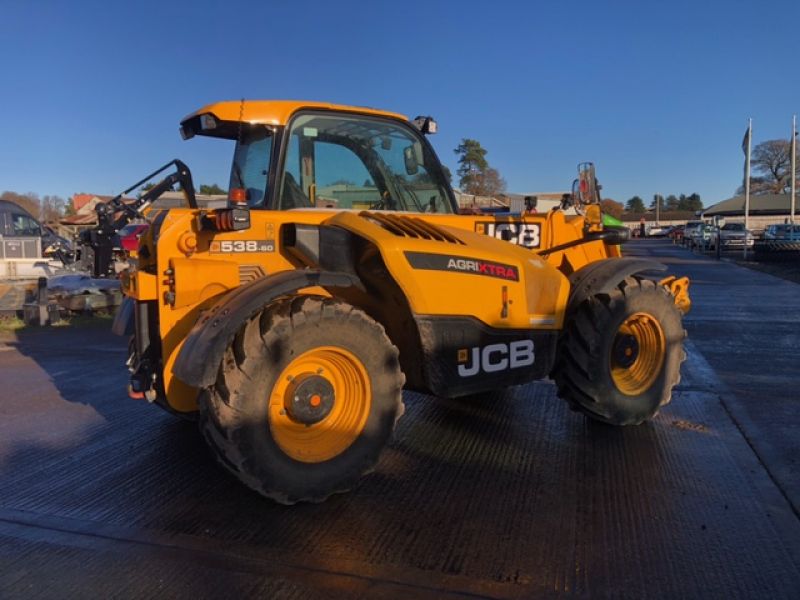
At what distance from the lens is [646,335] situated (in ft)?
16.2

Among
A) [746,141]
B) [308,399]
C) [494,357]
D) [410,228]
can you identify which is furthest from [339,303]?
[746,141]

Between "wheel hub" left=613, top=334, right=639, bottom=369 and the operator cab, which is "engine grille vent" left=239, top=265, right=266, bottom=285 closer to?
the operator cab

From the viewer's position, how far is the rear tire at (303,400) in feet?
10.3

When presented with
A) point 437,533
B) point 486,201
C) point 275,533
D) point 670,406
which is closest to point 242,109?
Result: point 275,533

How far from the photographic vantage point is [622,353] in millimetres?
4730

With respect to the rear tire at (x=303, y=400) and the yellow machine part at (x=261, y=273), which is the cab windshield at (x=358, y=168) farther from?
the rear tire at (x=303, y=400)

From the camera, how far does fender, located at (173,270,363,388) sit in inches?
120

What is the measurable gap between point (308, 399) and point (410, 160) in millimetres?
1944

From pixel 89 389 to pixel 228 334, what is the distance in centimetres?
376

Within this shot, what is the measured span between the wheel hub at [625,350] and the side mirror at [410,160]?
6.32 feet

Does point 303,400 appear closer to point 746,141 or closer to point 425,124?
point 425,124

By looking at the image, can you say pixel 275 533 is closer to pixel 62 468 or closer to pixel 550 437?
pixel 62 468

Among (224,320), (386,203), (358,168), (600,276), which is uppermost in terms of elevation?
(358,168)

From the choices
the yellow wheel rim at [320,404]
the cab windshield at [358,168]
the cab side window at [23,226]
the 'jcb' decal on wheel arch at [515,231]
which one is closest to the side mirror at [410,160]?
the cab windshield at [358,168]
